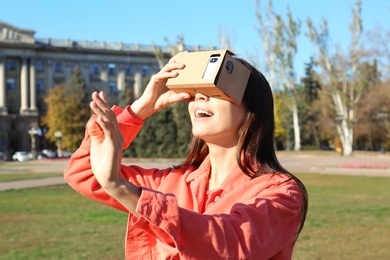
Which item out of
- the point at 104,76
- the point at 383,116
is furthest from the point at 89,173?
the point at 104,76

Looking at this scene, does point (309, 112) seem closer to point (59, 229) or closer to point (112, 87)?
point (112, 87)

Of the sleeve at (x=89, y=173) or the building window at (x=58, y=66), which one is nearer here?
the sleeve at (x=89, y=173)

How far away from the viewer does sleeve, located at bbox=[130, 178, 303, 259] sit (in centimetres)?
176

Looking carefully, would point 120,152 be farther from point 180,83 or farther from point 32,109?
point 32,109

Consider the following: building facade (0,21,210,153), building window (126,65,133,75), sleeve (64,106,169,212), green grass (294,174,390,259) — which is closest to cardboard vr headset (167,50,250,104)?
sleeve (64,106,169,212)

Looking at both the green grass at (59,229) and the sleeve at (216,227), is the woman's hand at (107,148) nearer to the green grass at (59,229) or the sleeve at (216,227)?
the sleeve at (216,227)

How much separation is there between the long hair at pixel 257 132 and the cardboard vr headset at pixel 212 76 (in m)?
0.08

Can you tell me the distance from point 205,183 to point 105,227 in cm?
867

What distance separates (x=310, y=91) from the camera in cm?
7156

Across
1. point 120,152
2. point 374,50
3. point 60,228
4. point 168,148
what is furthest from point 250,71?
point 168,148

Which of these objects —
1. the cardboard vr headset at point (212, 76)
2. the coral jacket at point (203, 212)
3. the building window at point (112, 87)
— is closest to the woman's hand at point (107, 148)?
the coral jacket at point (203, 212)

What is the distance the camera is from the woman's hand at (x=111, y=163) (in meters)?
1.79

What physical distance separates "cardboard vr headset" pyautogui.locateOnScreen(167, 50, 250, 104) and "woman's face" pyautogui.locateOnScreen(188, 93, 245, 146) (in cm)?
4

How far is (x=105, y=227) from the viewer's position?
35.5ft
